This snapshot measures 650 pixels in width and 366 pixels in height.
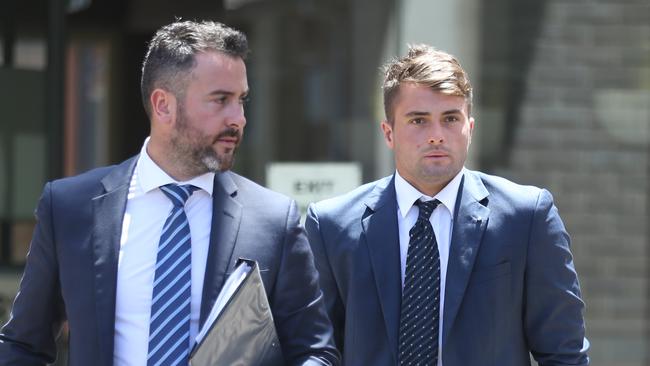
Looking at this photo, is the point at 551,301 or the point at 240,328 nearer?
the point at 240,328

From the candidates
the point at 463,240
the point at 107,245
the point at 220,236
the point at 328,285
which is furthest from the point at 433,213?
the point at 107,245

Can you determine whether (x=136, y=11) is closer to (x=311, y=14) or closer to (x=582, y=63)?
(x=311, y=14)

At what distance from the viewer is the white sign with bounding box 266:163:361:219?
675cm

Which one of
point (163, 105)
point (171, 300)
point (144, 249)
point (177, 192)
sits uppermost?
point (163, 105)

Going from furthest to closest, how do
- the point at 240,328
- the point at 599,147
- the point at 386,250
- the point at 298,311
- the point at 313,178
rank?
the point at 599,147
the point at 313,178
the point at 386,250
the point at 298,311
the point at 240,328

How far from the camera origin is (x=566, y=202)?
7.38 m

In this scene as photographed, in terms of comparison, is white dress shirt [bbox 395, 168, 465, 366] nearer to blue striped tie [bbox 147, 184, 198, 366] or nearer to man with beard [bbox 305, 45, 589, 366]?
man with beard [bbox 305, 45, 589, 366]

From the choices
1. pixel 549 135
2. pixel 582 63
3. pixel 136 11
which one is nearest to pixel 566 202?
pixel 549 135

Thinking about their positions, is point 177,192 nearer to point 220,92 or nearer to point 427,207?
point 220,92

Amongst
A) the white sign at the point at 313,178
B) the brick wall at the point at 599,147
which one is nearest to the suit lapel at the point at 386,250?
the white sign at the point at 313,178

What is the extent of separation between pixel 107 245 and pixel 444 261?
1002 mm

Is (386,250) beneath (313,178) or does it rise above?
above

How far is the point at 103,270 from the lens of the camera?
2.87 meters

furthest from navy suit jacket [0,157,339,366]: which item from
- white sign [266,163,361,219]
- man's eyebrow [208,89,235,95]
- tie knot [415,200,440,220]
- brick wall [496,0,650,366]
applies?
brick wall [496,0,650,366]
